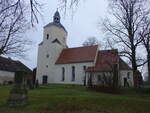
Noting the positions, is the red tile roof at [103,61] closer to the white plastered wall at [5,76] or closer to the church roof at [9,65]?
the white plastered wall at [5,76]

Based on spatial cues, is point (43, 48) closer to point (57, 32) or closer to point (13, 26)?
point (57, 32)

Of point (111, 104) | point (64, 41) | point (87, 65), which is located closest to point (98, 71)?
point (87, 65)

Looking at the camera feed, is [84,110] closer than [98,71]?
Yes

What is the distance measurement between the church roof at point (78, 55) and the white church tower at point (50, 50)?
5.53 ft

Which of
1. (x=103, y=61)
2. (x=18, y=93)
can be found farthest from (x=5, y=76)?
(x=18, y=93)

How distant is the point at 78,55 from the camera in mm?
42312

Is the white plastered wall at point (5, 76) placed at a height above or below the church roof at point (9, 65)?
below

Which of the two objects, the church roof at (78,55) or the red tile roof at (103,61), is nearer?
the red tile roof at (103,61)

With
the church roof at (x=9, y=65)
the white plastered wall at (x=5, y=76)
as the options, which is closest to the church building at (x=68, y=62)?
the white plastered wall at (x=5, y=76)

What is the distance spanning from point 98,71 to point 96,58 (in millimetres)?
4438

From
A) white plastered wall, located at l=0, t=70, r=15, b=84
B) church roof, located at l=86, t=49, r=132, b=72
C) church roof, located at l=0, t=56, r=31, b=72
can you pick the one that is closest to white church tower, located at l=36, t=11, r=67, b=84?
church roof, located at l=0, t=56, r=31, b=72

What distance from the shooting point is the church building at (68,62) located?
3719 cm

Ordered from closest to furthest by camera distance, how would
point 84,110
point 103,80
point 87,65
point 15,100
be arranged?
1. point 84,110
2. point 15,100
3. point 103,80
4. point 87,65

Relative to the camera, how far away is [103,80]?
2423 centimetres
